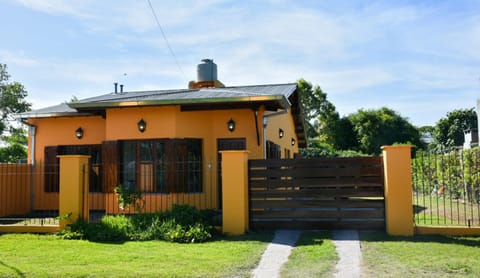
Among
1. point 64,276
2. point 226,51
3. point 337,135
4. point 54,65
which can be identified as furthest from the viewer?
point 337,135

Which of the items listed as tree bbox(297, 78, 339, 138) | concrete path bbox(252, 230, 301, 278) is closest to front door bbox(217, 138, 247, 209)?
concrete path bbox(252, 230, 301, 278)

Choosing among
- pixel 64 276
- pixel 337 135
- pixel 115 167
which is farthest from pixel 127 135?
pixel 337 135

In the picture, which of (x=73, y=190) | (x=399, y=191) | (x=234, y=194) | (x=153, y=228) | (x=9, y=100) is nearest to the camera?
(x=399, y=191)

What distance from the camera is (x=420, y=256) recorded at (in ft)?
23.1

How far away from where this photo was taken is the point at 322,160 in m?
9.84

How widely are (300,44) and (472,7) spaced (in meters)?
4.91

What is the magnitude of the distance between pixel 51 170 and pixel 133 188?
3.85 metres

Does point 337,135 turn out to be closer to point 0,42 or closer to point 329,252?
point 0,42

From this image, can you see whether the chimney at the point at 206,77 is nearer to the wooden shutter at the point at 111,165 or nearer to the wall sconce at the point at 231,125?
the wall sconce at the point at 231,125

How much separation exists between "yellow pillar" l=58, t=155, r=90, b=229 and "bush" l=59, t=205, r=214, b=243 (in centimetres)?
39

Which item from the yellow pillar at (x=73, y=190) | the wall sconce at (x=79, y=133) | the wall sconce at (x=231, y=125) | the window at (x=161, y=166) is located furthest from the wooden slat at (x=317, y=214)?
the wall sconce at (x=79, y=133)

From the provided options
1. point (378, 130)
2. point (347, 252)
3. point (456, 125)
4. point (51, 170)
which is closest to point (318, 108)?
point (378, 130)

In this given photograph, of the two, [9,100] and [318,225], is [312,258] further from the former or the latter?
[9,100]

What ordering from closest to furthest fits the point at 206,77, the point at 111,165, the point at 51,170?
the point at 111,165 < the point at 51,170 < the point at 206,77
